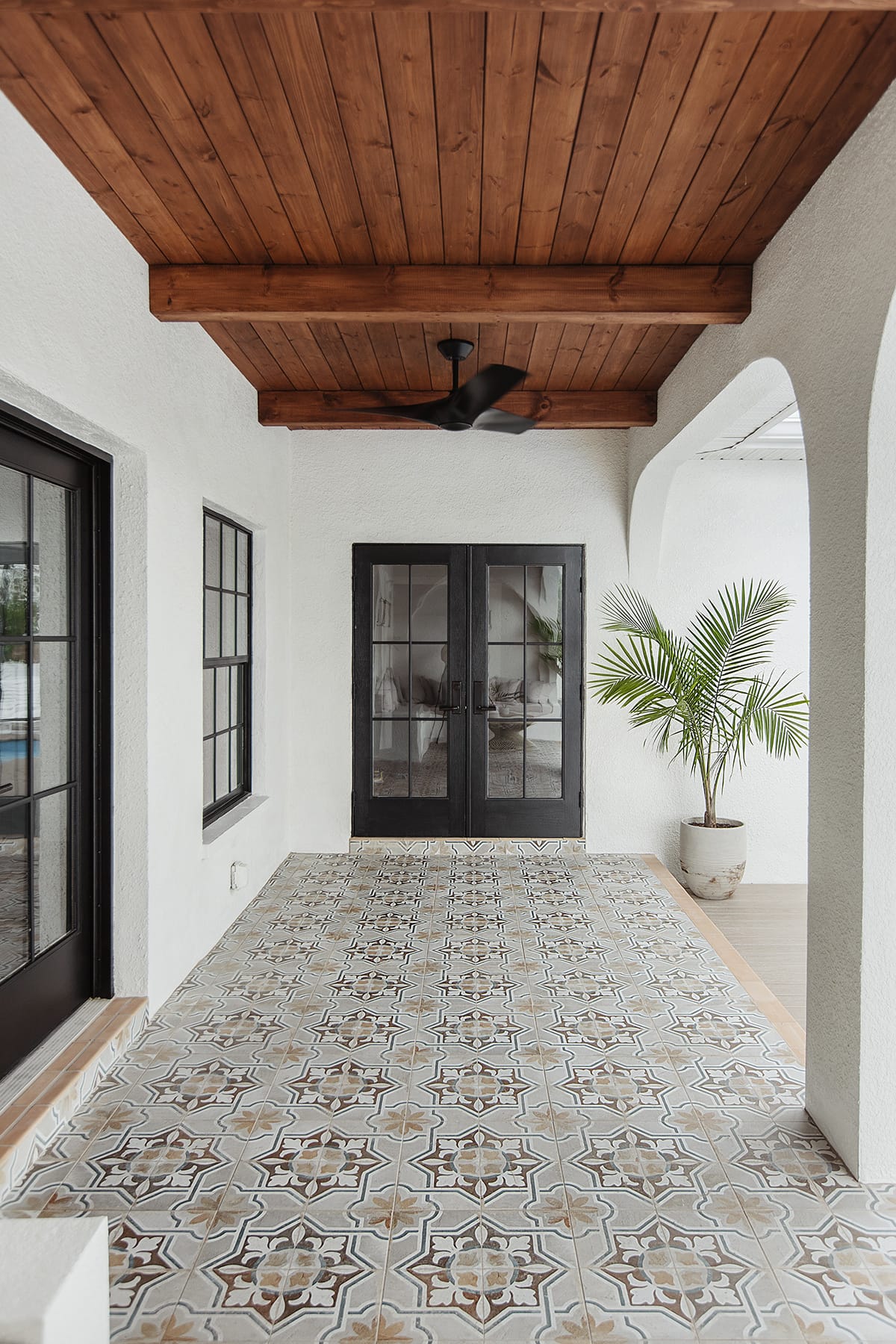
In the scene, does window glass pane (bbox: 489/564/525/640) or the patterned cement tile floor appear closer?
the patterned cement tile floor

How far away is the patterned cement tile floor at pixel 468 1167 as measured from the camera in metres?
1.76

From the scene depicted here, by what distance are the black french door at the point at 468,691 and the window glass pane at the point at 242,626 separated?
0.82 metres

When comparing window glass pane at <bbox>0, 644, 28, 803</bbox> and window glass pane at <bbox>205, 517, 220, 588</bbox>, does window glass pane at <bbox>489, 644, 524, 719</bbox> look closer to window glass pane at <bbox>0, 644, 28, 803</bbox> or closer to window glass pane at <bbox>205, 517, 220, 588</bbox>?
window glass pane at <bbox>205, 517, 220, 588</bbox>

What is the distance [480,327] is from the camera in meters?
3.70

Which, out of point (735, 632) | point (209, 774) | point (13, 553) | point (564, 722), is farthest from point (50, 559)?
point (735, 632)

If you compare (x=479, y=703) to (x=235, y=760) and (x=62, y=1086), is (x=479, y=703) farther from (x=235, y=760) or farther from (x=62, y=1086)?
(x=62, y=1086)

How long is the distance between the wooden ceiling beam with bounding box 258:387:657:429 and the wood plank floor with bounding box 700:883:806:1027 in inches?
110

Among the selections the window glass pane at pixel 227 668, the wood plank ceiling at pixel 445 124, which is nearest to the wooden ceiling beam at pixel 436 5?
the wood plank ceiling at pixel 445 124

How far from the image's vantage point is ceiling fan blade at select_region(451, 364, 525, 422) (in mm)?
3178

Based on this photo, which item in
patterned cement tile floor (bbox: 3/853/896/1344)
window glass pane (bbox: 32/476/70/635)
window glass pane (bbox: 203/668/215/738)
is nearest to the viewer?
patterned cement tile floor (bbox: 3/853/896/1344)

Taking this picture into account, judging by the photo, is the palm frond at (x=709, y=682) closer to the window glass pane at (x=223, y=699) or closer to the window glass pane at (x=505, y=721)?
the window glass pane at (x=505, y=721)

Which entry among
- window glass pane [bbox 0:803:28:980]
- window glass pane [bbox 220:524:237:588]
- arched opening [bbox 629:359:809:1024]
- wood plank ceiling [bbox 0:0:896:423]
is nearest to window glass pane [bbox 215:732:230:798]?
window glass pane [bbox 220:524:237:588]

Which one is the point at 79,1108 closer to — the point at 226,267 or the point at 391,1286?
the point at 391,1286

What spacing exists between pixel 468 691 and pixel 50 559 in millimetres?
3075
